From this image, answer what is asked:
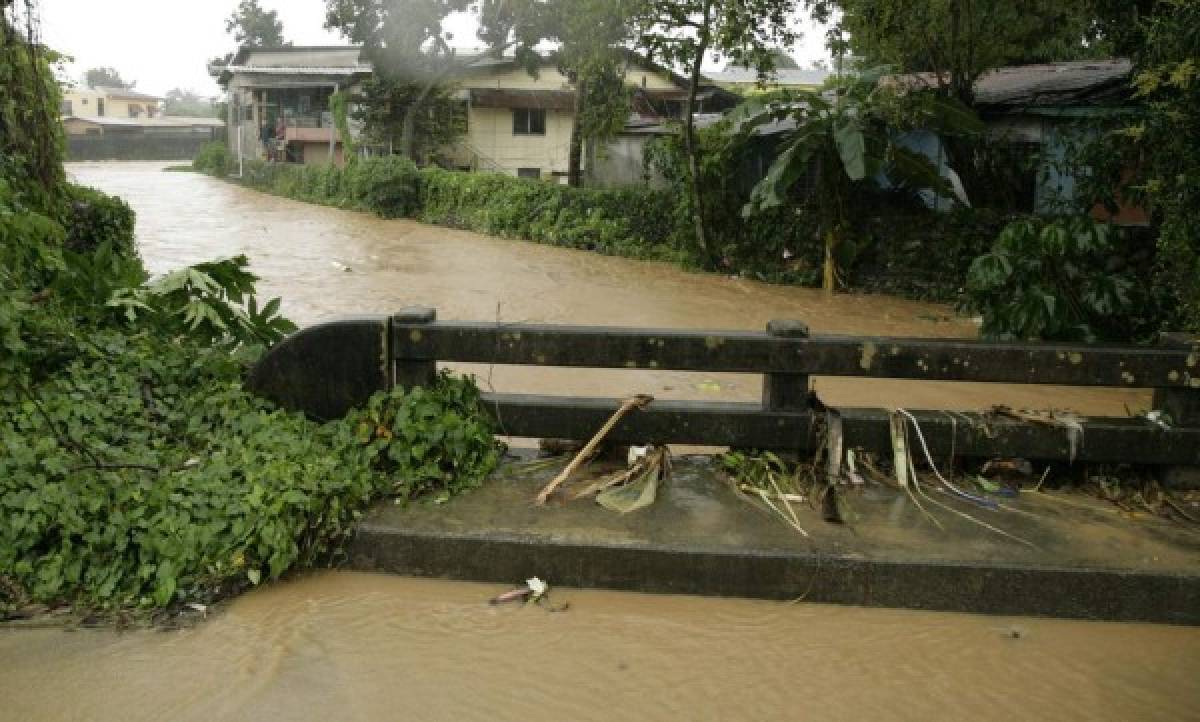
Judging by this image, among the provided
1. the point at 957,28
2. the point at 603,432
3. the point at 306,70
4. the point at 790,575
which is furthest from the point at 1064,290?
the point at 306,70

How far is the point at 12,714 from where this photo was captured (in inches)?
148

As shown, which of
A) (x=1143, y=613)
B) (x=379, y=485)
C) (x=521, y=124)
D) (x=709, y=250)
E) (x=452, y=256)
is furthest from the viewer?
(x=521, y=124)

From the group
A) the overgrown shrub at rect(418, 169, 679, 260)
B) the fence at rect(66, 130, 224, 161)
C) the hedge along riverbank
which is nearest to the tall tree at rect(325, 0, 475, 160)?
the hedge along riverbank

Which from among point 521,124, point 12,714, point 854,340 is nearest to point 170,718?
point 12,714

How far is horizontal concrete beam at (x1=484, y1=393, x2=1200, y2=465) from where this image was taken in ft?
17.0

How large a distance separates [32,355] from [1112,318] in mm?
6940

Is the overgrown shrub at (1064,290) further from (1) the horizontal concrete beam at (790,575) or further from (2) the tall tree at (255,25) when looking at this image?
(2) the tall tree at (255,25)

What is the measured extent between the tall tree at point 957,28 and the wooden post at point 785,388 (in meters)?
13.0

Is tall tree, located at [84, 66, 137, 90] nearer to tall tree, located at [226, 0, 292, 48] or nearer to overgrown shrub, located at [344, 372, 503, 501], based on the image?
tall tree, located at [226, 0, 292, 48]

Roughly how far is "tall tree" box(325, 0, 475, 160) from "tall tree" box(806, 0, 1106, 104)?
Answer: 718 inches

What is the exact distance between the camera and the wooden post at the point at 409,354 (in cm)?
530

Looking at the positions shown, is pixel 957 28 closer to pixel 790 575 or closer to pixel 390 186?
pixel 790 575

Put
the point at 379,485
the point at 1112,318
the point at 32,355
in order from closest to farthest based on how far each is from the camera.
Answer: the point at 379,485
the point at 32,355
the point at 1112,318

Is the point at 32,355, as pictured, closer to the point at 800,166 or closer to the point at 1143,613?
the point at 1143,613
